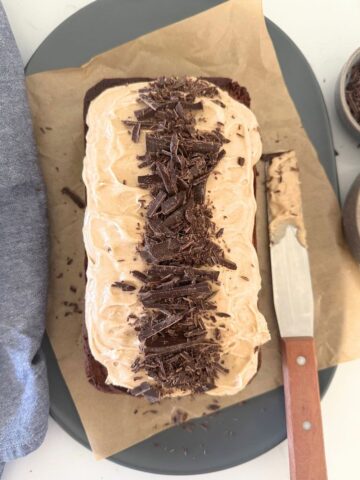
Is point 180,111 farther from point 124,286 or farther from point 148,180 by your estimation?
point 124,286

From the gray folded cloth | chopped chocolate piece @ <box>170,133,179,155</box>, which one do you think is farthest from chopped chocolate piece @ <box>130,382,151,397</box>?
chopped chocolate piece @ <box>170,133,179,155</box>

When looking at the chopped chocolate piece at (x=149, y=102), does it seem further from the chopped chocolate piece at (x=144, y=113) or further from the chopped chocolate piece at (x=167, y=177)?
the chopped chocolate piece at (x=167, y=177)

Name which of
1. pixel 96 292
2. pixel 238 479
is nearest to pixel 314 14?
pixel 96 292

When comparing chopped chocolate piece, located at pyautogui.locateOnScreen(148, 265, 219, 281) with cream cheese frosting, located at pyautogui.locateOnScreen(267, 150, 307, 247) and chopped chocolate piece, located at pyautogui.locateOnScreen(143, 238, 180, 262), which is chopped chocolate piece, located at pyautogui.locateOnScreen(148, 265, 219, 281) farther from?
cream cheese frosting, located at pyautogui.locateOnScreen(267, 150, 307, 247)

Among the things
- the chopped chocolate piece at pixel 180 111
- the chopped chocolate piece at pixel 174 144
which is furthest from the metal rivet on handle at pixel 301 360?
the chopped chocolate piece at pixel 180 111

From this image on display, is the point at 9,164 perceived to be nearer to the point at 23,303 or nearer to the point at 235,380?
the point at 23,303

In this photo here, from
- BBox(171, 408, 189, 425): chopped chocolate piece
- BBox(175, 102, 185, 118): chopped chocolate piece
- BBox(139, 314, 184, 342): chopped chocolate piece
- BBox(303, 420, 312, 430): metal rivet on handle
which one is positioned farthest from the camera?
BBox(171, 408, 189, 425): chopped chocolate piece
